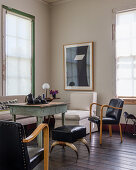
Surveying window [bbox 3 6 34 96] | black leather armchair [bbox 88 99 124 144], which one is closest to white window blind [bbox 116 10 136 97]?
black leather armchair [bbox 88 99 124 144]

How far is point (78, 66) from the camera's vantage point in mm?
6039

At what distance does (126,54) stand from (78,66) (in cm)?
130

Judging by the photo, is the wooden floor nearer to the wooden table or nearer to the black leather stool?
the black leather stool

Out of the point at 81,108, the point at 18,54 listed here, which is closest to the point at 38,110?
the point at 81,108

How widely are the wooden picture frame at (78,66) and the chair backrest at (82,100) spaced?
0.35 metres

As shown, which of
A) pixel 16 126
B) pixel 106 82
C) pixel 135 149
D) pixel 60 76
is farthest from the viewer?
pixel 60 76

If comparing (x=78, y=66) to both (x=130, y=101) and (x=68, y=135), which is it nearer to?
(x=130, y=101)

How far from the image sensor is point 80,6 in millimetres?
6059

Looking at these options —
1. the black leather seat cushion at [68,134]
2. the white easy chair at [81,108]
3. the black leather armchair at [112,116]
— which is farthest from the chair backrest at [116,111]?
the black leather seat cushion at [68,134]

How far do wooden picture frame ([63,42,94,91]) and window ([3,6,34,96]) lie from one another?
0.97m

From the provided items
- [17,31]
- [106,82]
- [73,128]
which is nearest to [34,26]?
[17,31]

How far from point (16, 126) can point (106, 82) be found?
4012mm

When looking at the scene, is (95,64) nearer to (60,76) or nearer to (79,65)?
(79,65)

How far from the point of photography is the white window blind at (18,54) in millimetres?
5238
